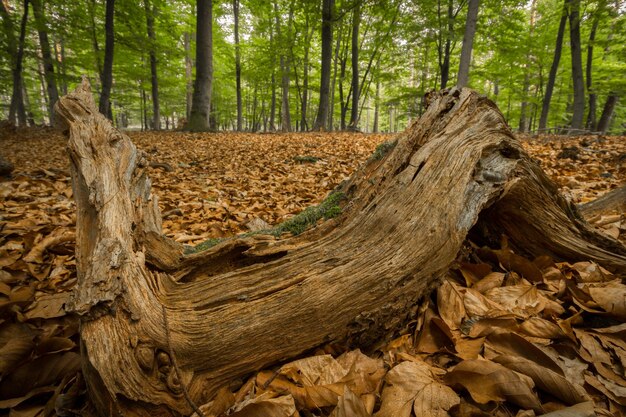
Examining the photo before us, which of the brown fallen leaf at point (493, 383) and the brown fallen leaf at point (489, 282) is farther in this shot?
the brown fallen leaf at point (489, 282)

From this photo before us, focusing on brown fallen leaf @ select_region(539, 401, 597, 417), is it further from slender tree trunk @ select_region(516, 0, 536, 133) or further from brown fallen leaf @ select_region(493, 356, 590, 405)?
slender tree trunk @ select_region(516, 0, 536, 133)

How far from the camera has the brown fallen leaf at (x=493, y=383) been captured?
0.89 meters

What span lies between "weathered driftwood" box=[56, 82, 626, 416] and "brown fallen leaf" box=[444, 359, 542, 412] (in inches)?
12.6

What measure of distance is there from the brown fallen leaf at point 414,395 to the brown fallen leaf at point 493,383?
5cm

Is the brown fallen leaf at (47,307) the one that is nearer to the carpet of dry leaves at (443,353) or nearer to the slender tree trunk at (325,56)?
the carpet of dry leaves at (443,353)

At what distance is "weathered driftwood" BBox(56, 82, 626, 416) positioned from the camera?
0.97 metres

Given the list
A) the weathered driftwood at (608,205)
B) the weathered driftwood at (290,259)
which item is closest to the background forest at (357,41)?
the weathered driftwood at (608,205)

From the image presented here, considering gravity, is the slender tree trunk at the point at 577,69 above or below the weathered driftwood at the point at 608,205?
above

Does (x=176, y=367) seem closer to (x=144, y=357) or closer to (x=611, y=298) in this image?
(x=144, y=357)

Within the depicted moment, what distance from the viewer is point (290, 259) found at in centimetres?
132

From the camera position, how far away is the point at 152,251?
140 cm

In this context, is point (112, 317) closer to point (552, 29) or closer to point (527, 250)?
point (527, 250)

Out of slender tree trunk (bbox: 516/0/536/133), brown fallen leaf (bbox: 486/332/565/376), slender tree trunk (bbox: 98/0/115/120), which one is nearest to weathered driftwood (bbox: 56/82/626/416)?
brown fallen leaf (bbox: 486/332/565/376)

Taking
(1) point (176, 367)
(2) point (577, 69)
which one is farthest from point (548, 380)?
(2) point (577, 69)
